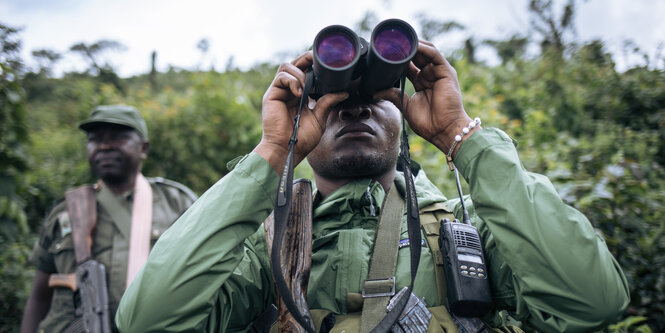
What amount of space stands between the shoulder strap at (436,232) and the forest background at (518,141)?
4.88 feet

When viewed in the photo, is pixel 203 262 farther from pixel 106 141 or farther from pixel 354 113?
pixel 106 141

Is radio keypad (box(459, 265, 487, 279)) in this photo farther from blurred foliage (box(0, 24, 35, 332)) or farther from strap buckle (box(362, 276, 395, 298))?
blurred foliage (box(0, 24, 35, 332))

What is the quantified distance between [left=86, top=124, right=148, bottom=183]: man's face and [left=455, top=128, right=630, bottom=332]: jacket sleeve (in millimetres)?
3098

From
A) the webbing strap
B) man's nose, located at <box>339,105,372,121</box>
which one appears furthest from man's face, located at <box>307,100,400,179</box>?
the webbing strap

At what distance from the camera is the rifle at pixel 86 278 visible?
298cm

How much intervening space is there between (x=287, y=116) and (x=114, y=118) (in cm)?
256

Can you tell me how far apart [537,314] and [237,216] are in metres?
1.07

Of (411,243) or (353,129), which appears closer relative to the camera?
(411,243)

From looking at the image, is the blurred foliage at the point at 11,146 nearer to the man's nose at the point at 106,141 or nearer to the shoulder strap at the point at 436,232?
the man's nose at the point at 106,141

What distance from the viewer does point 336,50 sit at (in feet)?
5.30

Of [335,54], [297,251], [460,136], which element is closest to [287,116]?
[335,54]

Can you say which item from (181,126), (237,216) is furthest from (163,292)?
(181,126)

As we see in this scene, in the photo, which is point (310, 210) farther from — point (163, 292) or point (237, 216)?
point (163, 292)

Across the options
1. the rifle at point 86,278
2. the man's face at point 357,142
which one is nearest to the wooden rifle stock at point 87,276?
the rifle at point 86,278
